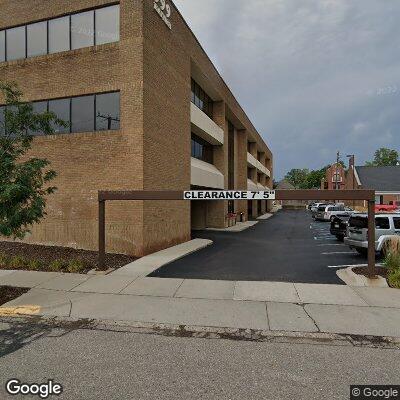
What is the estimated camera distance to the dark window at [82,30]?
1362cm

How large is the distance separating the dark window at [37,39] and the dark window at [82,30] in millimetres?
1583

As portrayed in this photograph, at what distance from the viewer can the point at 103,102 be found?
13.3 metres

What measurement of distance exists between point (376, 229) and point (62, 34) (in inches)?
614

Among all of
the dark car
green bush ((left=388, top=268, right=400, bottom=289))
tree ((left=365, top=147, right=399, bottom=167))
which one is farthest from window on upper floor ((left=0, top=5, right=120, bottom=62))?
tree ((left=365, top=147, right=399, bottom=167))

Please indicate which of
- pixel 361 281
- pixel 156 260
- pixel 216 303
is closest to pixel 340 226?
pixel 361 281

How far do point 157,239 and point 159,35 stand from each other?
29.5 feet

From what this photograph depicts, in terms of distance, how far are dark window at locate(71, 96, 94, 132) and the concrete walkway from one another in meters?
6.80

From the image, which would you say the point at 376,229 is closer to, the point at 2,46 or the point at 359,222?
the point at 359,222

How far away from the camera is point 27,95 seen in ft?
47.1

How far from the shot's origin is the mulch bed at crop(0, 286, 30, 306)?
7453 millimetres

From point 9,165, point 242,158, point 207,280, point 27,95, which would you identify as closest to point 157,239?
point 207,280

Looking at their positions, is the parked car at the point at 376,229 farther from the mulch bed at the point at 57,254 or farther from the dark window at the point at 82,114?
the dark window at the point at 82,114

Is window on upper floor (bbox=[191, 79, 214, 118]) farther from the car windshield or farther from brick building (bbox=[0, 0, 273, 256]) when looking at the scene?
the car windshield

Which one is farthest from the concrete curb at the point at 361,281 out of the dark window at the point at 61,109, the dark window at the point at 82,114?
the dark window at the point at 61,109
